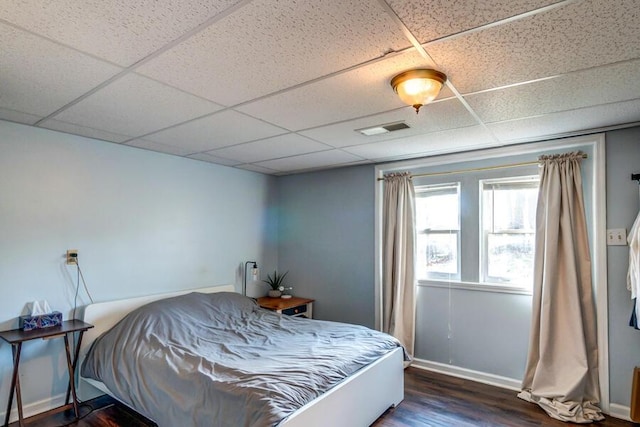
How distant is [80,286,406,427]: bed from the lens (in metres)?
1.98

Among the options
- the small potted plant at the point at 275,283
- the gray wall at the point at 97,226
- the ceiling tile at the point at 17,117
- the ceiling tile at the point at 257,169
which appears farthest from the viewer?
the small potted plant at the point at 275,283

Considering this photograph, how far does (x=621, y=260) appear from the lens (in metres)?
2.84

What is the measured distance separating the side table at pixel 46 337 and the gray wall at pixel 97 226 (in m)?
0.13

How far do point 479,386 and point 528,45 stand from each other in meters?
3.13

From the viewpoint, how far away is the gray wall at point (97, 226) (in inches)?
108

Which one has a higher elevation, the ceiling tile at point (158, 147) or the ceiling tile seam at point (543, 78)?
the ceiling tile seam at point (543, 78)

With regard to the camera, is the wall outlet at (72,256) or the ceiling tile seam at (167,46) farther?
the wall outlet at (72,256)

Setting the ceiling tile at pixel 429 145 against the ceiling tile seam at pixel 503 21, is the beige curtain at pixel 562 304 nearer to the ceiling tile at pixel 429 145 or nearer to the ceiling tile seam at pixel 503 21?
the ceiling tile at pixel 429 145

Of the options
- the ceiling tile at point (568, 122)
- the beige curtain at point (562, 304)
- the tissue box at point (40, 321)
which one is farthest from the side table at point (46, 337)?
the beige curtain at point (562, 304)

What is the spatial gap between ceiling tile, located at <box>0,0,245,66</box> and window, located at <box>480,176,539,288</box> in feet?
10.5

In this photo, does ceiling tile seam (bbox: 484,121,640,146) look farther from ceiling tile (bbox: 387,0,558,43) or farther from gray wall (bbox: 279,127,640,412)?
ceiling tile (bbox: 387,0,558,43)

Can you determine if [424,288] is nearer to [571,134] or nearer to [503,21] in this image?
[571,134]

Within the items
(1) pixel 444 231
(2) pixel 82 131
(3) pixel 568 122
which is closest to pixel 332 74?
(3) pixel 568 122

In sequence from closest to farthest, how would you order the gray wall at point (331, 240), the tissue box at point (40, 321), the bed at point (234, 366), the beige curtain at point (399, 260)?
the bed at point (234, 366) < the tissue box at point (40, 321) < the beige curtain at point (399, 260) < the gray wall at point (331, 240)
